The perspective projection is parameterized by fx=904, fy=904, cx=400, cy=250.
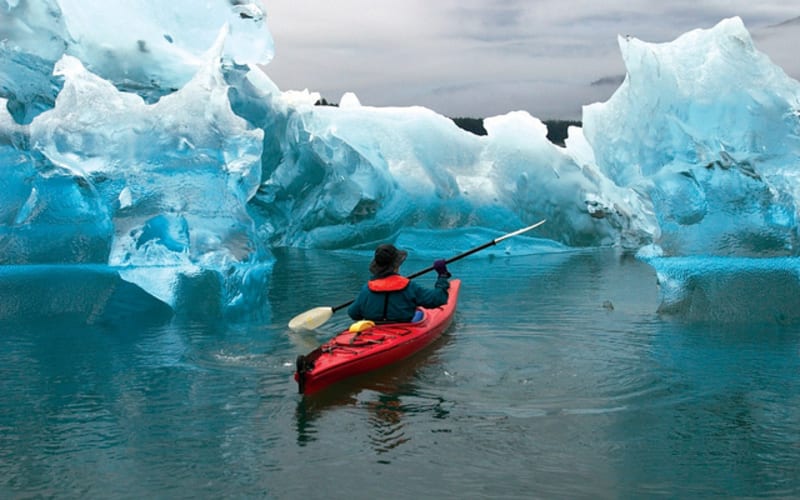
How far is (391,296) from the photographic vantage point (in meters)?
7.46

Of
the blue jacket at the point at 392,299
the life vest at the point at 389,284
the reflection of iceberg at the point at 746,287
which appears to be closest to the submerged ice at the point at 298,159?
the reflection of iceberg at the point at 746,287

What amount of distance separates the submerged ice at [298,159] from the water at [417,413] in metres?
1.14

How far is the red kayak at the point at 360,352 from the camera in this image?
6316mm

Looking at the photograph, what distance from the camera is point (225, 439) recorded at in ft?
17.8

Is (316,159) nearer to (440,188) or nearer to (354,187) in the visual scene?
(354,187)

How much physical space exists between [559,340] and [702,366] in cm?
150

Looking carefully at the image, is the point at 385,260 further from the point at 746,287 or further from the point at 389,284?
the point at 746,287

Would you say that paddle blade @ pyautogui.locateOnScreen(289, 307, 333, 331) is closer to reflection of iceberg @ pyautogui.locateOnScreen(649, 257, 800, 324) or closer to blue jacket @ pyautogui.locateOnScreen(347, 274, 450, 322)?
blue jacket @ pyautogui.locateOnScreen(347, 274, 450, 322)

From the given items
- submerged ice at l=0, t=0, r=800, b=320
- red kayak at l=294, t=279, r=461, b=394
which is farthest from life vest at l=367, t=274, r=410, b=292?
submerged ice at l=0, t=0, r=800, b=320

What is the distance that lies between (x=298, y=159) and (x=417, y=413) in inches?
511

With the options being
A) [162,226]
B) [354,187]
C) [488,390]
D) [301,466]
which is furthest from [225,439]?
[354,187]

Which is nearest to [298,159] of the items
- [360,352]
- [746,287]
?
[746,287]

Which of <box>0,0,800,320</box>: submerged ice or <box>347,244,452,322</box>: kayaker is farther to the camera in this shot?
<box>0,0,800,320</box>: submerged ice

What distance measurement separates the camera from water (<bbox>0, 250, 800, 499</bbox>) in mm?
4691
